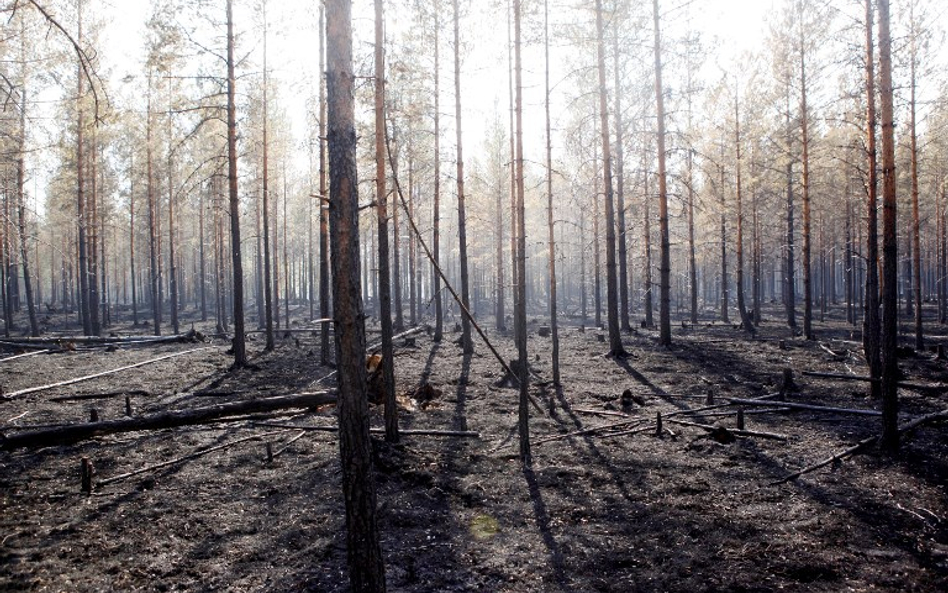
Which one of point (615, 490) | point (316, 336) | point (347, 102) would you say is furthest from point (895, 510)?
point (316, 336)

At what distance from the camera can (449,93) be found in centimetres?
1969

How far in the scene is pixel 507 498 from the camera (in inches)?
292

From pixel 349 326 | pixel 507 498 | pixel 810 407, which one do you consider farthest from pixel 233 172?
pixel 810 407

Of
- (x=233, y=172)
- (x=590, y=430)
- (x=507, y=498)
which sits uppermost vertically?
(x=233, y=172)

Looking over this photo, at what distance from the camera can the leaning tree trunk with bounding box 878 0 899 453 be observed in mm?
7980

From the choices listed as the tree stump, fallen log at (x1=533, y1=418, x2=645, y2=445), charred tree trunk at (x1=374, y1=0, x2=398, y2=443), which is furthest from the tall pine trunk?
the tree stump

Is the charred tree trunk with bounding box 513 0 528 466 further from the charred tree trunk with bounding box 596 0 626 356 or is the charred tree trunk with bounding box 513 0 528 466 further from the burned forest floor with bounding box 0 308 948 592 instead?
the charred tree trunk with bounding box 596 0 626 356

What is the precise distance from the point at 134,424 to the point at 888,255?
40.0ft

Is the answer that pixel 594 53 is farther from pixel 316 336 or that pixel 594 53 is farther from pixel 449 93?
pixel 316 336

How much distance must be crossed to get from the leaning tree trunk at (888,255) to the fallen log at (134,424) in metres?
10.4

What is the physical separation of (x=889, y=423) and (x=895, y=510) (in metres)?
2.55

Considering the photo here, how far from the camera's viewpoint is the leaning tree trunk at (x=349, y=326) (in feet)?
13.5

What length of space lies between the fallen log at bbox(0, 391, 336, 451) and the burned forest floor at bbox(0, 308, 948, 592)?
259 mm

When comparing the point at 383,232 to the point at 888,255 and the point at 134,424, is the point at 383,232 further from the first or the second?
the point at 888,255
